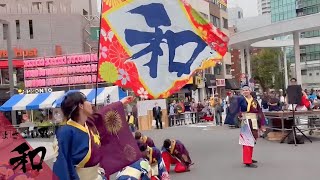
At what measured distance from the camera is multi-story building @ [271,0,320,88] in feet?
273

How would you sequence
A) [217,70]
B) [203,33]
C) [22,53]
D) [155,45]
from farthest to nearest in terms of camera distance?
[217,70] → [22,53] → [203,33] → [155,45]

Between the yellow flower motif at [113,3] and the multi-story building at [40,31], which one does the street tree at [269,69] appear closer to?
the multi-story building at [40,31]

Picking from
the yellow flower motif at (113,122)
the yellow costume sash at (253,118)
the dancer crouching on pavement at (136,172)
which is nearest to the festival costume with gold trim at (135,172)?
the dancer crouching on pavement at (136,172)

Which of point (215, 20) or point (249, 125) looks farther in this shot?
point (215, 20)

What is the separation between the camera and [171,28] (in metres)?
10.3

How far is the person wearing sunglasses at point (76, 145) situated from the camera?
13.1ft

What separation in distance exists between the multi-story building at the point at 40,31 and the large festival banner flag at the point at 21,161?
38.7 meters

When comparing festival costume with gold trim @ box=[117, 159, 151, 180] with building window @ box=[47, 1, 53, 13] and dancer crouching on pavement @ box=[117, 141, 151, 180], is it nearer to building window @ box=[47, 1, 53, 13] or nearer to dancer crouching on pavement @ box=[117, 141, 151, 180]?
dancer crouching on pavement @ box=[117, 141, 151, 180]

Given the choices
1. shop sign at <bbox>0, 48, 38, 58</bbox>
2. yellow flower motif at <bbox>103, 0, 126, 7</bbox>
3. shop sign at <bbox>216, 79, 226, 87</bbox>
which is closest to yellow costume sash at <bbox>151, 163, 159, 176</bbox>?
yellow flower motif at <bbox>103, 0, 126, 7</bbox>

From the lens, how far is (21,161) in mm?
3959

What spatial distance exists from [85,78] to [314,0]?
6651cm

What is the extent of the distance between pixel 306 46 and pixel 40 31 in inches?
1908

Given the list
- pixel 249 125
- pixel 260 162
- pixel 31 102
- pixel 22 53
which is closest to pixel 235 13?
pixel 22 53

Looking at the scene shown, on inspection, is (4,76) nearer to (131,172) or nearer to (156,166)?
(156,166)
